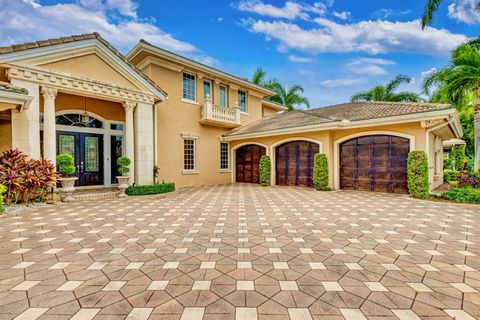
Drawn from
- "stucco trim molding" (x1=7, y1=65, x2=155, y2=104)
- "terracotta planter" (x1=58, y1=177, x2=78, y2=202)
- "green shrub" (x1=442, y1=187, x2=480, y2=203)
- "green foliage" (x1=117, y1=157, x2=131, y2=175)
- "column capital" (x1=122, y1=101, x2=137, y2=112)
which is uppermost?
"stucco trim molding" (x1=7, y1=65, x2=155, y2=104)

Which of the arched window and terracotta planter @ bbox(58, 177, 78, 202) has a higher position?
the arched window

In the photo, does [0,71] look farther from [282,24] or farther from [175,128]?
[282,24]

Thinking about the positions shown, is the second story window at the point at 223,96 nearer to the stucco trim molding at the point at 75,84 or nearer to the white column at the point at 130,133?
the stucco trim molding at the point at 75,84

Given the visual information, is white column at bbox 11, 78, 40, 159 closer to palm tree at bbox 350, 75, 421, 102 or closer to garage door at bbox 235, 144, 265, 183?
garage door at bbox 235, 144, 265, 183

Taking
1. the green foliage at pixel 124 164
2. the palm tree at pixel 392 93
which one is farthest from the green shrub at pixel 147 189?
the palm tree at pixel 392 93

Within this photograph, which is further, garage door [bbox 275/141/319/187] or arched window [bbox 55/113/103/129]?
garage door [bbox 275/141/319/187]

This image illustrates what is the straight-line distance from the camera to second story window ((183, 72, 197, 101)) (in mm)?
12959

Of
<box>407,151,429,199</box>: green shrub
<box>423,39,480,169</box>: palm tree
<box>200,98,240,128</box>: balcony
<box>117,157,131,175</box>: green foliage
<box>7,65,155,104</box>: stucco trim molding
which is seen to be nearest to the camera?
<box>7,65,155,104</box>: stucco trim molding

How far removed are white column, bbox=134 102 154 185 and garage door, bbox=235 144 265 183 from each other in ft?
20.6

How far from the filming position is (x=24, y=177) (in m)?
6.89

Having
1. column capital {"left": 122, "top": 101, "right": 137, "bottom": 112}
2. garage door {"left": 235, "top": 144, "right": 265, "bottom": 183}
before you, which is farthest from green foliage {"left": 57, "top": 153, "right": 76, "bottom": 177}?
garage door {"left": 235, "top": 144, "right": 265, "bottom": 183}

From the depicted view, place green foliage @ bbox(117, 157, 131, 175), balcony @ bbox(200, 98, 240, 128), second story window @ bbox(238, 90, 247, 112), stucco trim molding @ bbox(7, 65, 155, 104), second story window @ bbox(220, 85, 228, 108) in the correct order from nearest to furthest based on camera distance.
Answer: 1. stucco trim molding @ bbox(7, 65, 155, 104)
2. green foliage @ bbox(117, 157, 131, 175)
3. balcony @ bbox(200, 98, 240, 128)
4. second story window @ bbox(220, 85, 228, 108)
5. second story window @ bbox(238, 90, 247, 112)

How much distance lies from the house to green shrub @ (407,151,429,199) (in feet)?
1.99

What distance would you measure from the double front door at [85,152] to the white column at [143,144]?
7.80ft
